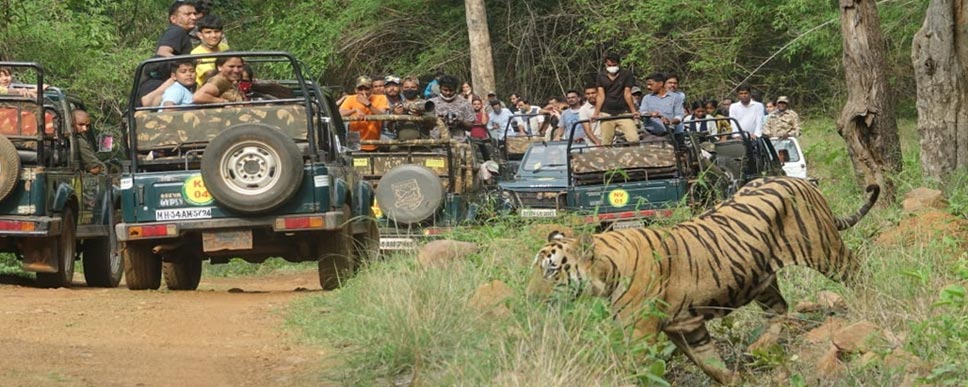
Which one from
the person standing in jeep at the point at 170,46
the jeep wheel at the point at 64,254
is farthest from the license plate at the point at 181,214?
the jeep wheel at the point at 64,254

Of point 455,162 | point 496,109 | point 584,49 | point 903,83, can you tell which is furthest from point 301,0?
point 455,162

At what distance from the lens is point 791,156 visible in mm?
23703

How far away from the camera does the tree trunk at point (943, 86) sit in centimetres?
1483

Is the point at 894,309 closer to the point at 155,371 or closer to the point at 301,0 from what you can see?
the point at 155,371

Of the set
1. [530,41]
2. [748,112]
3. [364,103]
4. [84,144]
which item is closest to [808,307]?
[84,144]

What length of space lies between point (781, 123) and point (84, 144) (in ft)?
39.9

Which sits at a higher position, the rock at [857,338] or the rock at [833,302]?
the rock at [833,302]

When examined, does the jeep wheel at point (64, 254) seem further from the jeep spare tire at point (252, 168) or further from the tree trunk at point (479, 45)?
the tree trunk at point (479, 45)

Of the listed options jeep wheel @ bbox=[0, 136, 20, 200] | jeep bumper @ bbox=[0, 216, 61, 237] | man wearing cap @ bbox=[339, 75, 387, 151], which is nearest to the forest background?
man wearing cap @ bbox=[339, 75, 387, 151]

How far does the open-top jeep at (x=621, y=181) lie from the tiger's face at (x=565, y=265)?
7.51 metres

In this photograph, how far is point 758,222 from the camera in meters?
9.01

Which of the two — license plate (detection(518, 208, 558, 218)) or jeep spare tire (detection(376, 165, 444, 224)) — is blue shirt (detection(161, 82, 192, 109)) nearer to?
jeep spare tire (detection(376, 165, 444, 224))

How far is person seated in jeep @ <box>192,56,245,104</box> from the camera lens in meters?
13.3

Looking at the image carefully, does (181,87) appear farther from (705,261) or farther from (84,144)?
(705,261)
